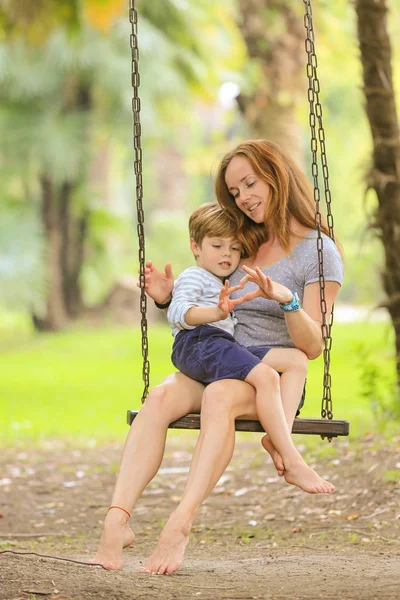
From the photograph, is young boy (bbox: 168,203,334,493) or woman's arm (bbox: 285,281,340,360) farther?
woman's arm (bbox: 285,281,340,360)

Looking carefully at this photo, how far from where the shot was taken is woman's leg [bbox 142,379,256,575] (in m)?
3.26

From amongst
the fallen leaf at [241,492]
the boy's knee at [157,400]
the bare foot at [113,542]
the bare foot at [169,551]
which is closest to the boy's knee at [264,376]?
the boy's knee at [157,400]

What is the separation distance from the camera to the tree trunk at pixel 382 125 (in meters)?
5.84

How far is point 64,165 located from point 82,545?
12.7 m

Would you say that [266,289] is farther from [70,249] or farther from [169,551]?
[70,249]

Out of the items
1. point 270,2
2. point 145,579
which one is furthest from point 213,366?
point 270,2

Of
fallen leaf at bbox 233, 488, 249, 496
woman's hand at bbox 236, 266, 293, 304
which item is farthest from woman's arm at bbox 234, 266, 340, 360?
fallen leaf at bbox 233, 488, 249, 496

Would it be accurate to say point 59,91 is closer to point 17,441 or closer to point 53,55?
point 53,55

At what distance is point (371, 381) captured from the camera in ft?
20.3

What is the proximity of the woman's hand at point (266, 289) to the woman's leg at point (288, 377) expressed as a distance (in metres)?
0.23

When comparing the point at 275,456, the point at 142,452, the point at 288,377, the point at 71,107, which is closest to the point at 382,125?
the point at 288,377

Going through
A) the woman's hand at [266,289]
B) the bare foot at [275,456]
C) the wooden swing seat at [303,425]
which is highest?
the woman's hand at [266,289]

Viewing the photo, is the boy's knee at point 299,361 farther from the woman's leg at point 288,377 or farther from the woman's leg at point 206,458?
the woman's leg at point 206,458

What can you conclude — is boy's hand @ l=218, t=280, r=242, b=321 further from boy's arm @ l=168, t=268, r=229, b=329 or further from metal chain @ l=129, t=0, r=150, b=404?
metal chain @ l=129, t=0, r=150, b=404
